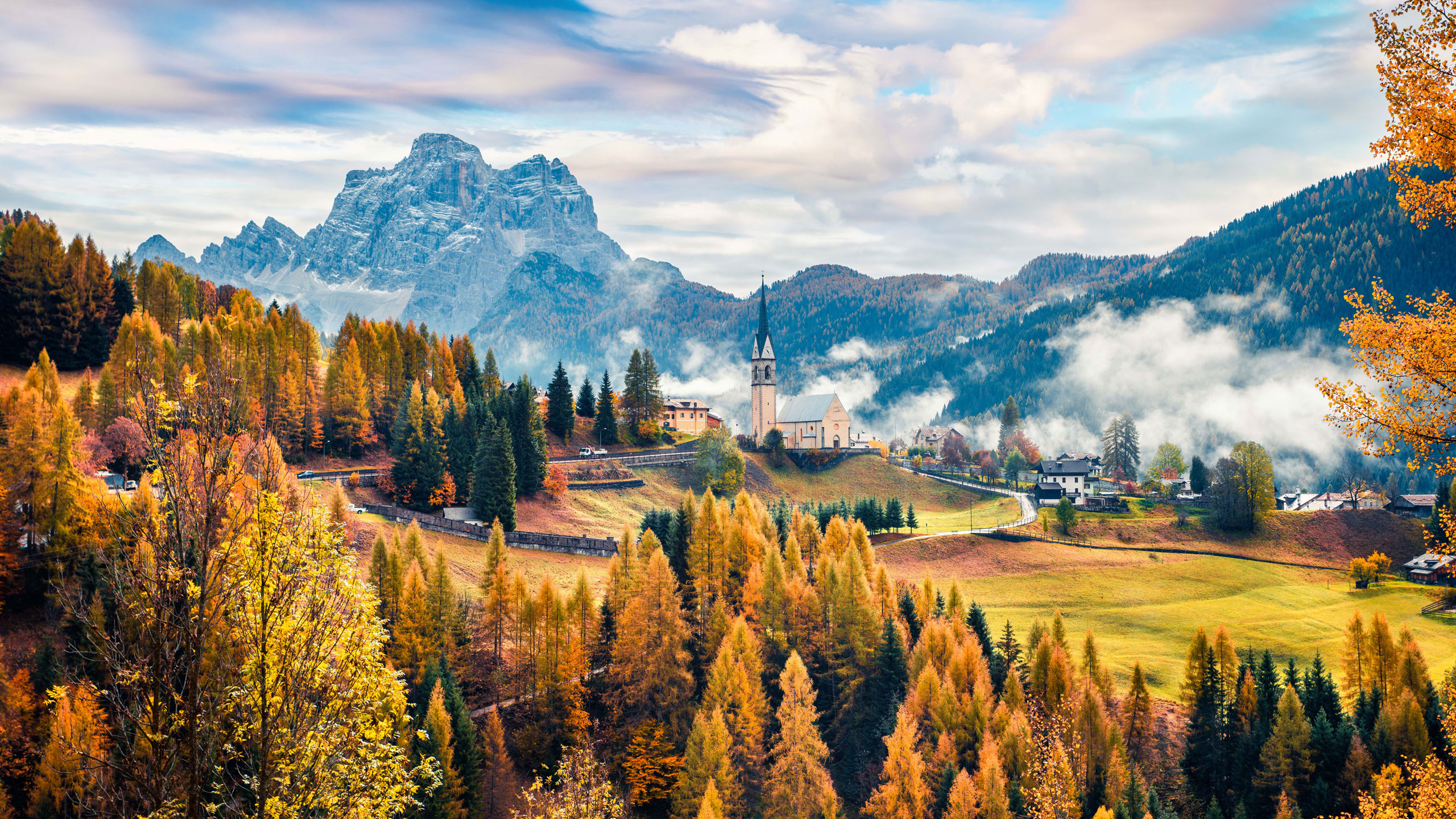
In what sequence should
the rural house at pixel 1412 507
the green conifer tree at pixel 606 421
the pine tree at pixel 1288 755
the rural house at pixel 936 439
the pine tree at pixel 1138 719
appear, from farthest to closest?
the rural house at pixel 936 439 → the green conifer tree at pixel 606 421 → the rural house at pixel 1412 507 → the pine tree at pixel 1138 719 → the pine tree at pixel 1288 755

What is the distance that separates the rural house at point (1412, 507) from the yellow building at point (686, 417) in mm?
91522

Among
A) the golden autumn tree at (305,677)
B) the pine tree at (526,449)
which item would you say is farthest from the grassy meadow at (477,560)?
the golden autumn tree at (305,677)

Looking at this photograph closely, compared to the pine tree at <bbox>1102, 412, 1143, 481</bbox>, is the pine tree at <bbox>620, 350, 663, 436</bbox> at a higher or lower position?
higher

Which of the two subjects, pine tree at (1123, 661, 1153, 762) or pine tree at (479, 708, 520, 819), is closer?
pine tree at (479, 708, 520, 819)

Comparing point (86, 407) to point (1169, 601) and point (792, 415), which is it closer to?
point (1169, 601)

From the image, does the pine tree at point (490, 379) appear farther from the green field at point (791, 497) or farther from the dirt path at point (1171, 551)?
the dirt path at point (1171, 551)

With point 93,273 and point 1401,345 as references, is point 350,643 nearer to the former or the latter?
point 1401,345

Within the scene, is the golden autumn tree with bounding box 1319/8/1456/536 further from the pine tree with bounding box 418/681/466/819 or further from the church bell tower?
the church bell tower

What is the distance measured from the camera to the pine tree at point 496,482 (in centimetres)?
7362

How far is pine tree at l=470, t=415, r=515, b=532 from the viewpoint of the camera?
242ft

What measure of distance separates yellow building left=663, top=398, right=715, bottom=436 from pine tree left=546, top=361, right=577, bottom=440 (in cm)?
2771

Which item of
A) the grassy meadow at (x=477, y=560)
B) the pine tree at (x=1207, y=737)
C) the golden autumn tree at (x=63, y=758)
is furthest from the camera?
the grassy meadow at (x=477, y=560)

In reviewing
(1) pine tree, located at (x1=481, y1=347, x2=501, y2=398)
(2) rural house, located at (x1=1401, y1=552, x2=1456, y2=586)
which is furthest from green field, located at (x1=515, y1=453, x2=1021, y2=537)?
(2) rural house, located at (x1=1401, y1=552, x2=1456, y2=586)

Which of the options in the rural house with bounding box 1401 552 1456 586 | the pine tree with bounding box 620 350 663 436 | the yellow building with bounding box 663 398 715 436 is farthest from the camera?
the yellow building with bounding box 663 398 715 436
